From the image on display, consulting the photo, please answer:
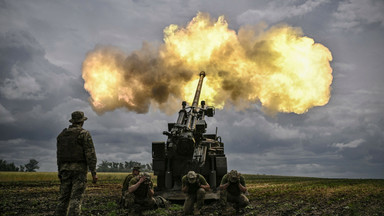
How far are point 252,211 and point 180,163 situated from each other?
4.88 metres

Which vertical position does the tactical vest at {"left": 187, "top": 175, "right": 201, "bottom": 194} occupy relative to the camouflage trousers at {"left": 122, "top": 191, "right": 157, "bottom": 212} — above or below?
above

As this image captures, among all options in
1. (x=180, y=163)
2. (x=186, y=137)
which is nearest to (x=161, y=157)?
(x=180, y=163)

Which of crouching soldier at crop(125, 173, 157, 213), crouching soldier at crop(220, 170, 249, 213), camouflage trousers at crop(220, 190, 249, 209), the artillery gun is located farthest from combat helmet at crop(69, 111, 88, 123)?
the artillery gun

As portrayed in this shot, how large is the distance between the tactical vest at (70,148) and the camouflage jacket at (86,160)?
82 millimetres

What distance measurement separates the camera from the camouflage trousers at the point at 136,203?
8.58 meters

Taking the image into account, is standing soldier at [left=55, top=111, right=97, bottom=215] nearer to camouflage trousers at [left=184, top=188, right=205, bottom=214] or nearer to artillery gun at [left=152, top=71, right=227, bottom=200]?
camouflage trousers at [left=184, top=188, right=205, bottom=214]

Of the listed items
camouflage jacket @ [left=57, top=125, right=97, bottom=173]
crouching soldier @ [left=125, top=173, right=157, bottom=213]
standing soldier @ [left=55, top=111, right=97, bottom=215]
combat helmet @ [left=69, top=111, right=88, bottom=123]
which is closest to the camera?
standing soldier @ [left=55, top=111, right=97, bottom=215]

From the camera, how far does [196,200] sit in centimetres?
1041

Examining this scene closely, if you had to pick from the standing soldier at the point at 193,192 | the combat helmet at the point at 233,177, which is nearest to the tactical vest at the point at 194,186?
the standing soldier at the point at 193,192

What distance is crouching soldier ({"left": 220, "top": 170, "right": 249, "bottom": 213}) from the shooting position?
9.88 metres

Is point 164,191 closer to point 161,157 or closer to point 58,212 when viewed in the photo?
point 161,157

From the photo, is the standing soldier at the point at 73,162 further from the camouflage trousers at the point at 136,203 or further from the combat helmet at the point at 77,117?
the camouflage trousers at the point at 136,203

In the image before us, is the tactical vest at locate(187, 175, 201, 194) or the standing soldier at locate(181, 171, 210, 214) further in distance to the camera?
the tactical vest at locate(187, 175, 201, 194)

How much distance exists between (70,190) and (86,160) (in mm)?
821
